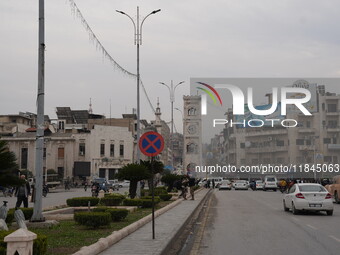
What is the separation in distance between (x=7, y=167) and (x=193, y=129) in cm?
10221

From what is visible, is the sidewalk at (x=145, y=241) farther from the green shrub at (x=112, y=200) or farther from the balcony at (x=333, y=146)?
the balcony at (x=333, y=146)

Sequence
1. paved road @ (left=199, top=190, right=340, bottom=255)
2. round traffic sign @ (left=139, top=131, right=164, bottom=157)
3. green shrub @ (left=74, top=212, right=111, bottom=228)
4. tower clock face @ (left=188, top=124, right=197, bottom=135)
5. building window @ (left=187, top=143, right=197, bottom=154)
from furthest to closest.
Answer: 1. building window @ (left=187, top=143, right=197, bottom=154)
2. tower clock face @ (left=188, top=124, right=197, bottom=135)
3. green shrub @ (left=74, top=212, right=111, bottom=228)
4. round traffic sign @ (left=139, top=131, right=164, bottom=157)
5. paved road @ (left=199, top=190, right=340, bottom=255)

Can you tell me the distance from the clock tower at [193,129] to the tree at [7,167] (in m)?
101

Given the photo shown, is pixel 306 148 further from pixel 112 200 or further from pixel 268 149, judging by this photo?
pixel 112 200

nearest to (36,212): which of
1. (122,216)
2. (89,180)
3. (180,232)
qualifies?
(122,216)

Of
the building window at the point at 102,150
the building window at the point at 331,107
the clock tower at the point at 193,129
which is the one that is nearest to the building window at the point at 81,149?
the building window at the point at 102,150

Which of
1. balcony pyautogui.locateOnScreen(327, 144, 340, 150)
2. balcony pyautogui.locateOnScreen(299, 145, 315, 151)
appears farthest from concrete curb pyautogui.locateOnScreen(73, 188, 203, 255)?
balcony pyautogui.locateOnScreen(299, 145, 315, 151)

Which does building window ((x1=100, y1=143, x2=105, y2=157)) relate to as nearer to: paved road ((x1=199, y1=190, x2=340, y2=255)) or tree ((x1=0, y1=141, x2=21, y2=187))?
paved road ((x1=199, y1=190, x2=340, y2=255))

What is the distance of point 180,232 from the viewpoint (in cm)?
1423

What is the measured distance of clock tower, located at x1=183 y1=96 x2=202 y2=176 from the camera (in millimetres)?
110000

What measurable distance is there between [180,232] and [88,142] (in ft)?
231

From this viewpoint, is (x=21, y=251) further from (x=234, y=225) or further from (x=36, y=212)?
(x=234, y=225)

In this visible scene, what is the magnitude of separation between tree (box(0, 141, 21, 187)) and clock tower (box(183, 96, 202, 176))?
101m

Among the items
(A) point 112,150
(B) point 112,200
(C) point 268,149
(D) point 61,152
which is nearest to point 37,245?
(B) point 112,200
